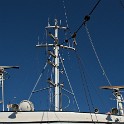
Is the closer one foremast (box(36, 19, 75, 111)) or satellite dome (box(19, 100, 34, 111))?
satellite dome (box(19, 100, 34, 111))

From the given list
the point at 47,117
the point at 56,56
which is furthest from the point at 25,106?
the point at 56,56

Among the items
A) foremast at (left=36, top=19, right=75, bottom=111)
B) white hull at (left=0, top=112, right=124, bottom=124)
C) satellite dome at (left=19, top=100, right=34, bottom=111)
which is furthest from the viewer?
foremast at (left=36, top=19, right=75, bottom=111)

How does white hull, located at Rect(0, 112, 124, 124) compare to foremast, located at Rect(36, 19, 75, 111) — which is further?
foremast, located at Rect(36, 19, 75, 111)

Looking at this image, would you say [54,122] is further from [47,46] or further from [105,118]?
[47,46]

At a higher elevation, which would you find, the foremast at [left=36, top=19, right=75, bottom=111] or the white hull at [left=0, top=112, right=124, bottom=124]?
the foremast at [left=36, top=19, right=75, bottom=111]

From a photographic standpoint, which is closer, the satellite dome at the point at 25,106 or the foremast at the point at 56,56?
the satellite dome at the point at 25,106

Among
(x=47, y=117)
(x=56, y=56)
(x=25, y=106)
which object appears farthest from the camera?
(x=56, y=56)

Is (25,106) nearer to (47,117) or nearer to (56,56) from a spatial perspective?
(47,117)

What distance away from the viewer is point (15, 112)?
20.1 metres

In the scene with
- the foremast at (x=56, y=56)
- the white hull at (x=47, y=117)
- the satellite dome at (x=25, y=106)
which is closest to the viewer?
the white hull at (x=47, y=117)

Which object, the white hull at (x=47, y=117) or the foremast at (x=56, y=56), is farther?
the foremast at (x=56, y=56)

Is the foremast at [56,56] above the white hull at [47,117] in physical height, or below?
above

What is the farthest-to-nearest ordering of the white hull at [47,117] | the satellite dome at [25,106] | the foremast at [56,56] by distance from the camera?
the foremast at [56,56]
the satellite dome at [25,106]
the white hull at [47,117]

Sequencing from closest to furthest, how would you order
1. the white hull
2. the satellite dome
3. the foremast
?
1. the white hull
2. the satellite dome
3. the foremast
